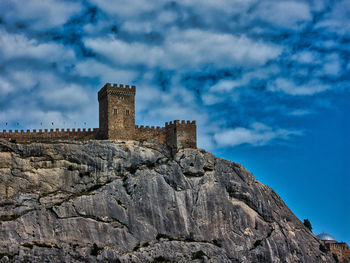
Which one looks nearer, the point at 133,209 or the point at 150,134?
the point at 133,209

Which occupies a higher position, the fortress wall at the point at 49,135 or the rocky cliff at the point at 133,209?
the fortress wall at the point at 49,135

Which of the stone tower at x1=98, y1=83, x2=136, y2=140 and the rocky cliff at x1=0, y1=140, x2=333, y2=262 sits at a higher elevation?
the stone tower at x1=98, y1=83, x2=136, y2=140

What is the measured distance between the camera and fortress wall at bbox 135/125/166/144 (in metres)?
92.1

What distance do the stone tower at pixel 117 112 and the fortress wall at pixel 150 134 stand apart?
132 centimetres

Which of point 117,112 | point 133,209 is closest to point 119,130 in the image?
point 117,112

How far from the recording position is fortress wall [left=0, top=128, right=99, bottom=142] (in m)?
86.8

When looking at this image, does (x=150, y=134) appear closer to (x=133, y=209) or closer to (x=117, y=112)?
(x=117, y=112)

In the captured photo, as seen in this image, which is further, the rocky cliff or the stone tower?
the stone tower

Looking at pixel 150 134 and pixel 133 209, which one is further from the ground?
pixel 150 134

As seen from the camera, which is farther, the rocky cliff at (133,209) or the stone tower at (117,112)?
the stone tower at (117,112)

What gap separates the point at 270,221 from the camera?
93.0 meters

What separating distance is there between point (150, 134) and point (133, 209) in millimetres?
16165

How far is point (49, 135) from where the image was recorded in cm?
8862

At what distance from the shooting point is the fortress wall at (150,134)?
92.1m
